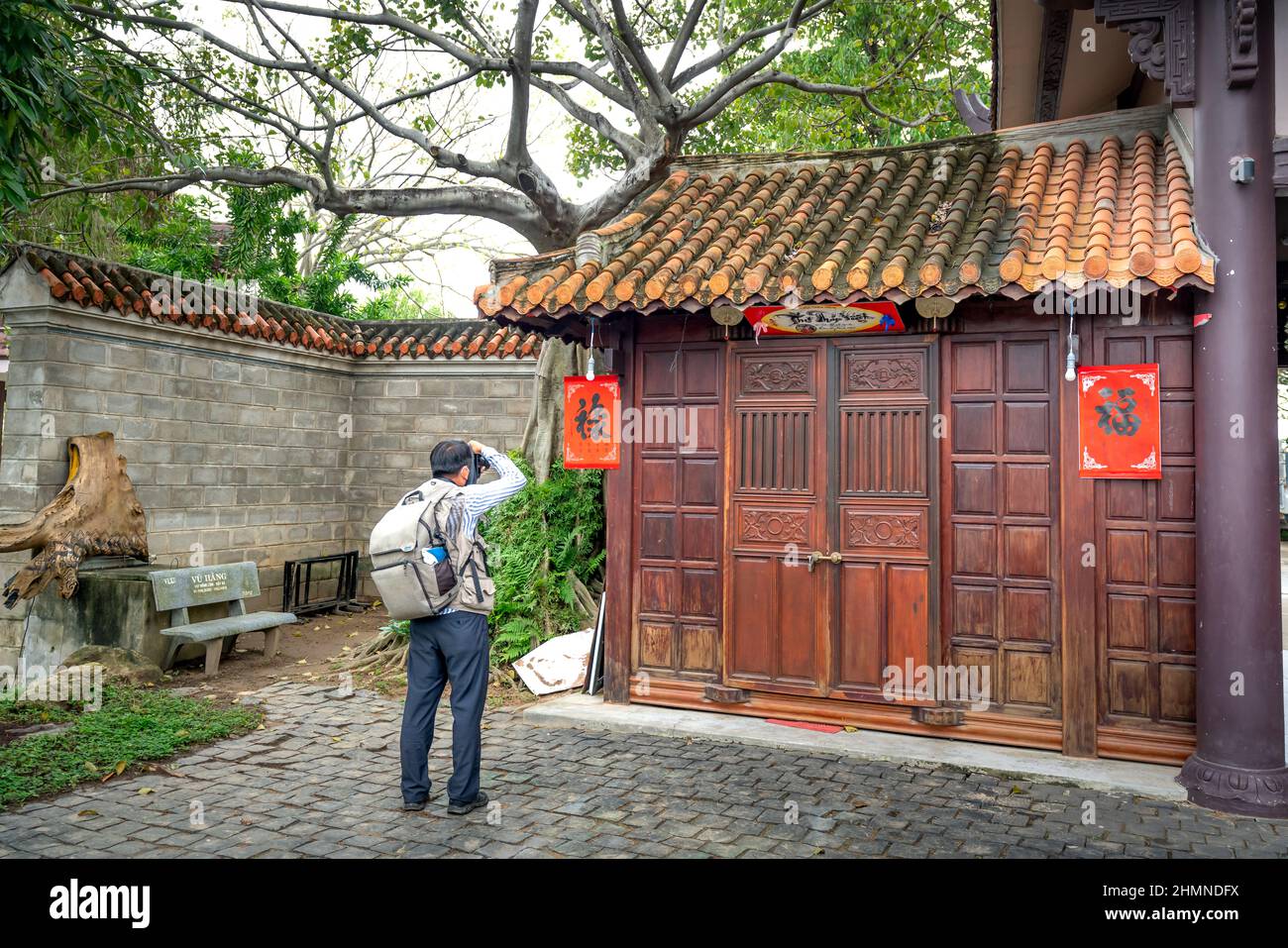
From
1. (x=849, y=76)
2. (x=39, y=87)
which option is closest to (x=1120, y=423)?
(x=39, y=87)

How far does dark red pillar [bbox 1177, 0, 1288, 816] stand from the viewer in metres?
5.72

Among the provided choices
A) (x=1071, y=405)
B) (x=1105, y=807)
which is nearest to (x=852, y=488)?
(x=1071, y=405)

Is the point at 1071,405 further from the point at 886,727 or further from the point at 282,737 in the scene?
the point at 282,737

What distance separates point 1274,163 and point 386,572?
5.81m

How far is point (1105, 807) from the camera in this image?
5656mm

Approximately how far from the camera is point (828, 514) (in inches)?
286

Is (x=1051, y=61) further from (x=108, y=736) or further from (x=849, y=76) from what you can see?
(x=108, y=736)

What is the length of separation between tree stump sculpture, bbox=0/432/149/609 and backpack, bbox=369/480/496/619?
5.44 metres

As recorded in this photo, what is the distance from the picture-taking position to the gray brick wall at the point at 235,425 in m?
9.79

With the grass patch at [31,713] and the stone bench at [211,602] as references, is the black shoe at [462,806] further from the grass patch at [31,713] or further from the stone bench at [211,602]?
→ the stone bench at [211,602]

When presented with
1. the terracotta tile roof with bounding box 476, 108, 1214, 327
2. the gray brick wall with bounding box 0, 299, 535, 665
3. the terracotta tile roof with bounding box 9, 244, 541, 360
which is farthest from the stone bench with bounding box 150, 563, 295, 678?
the terracotta tile roof with bounding box 476, 108, 1214, 327

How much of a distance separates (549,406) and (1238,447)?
6.73 meters

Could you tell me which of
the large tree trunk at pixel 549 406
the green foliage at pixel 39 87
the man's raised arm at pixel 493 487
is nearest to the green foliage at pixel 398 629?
the large tree trunk at pixel 549 406

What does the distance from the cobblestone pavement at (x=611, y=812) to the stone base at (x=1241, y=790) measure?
130 mm
